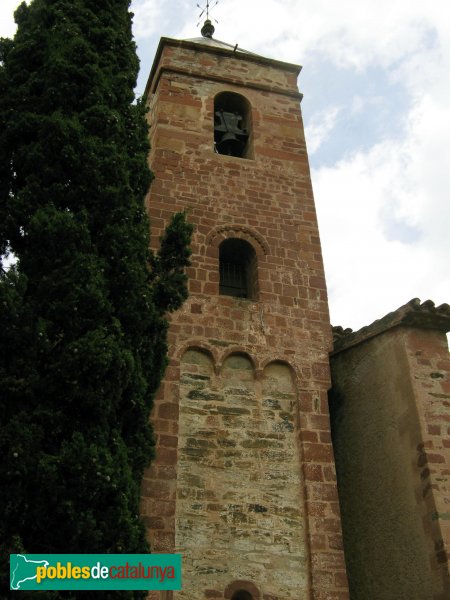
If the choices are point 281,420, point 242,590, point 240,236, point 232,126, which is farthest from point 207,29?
point 242,590

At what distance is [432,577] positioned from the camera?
7117mm

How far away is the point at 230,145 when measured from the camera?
11.9 metres

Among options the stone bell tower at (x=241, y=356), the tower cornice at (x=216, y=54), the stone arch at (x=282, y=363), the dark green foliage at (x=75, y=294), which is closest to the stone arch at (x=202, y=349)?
the stone bell tower at (x=241, y=356)

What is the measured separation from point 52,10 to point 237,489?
226 inches

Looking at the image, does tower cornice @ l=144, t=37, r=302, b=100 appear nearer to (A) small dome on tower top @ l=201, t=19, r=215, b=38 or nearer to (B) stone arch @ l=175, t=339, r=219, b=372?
(A) small dome on tower top @ l=201, t=19, r=215, b=38

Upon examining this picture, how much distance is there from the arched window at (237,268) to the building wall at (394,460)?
65.4 inches

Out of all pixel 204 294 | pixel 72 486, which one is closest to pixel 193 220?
pixel 204 294

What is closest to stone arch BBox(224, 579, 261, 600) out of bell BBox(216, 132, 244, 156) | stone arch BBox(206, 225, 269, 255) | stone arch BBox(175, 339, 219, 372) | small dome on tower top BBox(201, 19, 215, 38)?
stone arch BBox(175, 339, 219, 372)

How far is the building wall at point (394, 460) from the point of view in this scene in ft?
24.2

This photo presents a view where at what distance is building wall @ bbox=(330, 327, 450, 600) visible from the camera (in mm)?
7371

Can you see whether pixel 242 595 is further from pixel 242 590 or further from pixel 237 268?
pixel 237 268

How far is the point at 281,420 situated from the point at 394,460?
53.4 inches

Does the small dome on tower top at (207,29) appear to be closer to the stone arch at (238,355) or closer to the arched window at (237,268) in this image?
the arched window at (237,268)

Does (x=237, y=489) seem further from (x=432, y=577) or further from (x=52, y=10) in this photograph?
(x=52, y=10)
